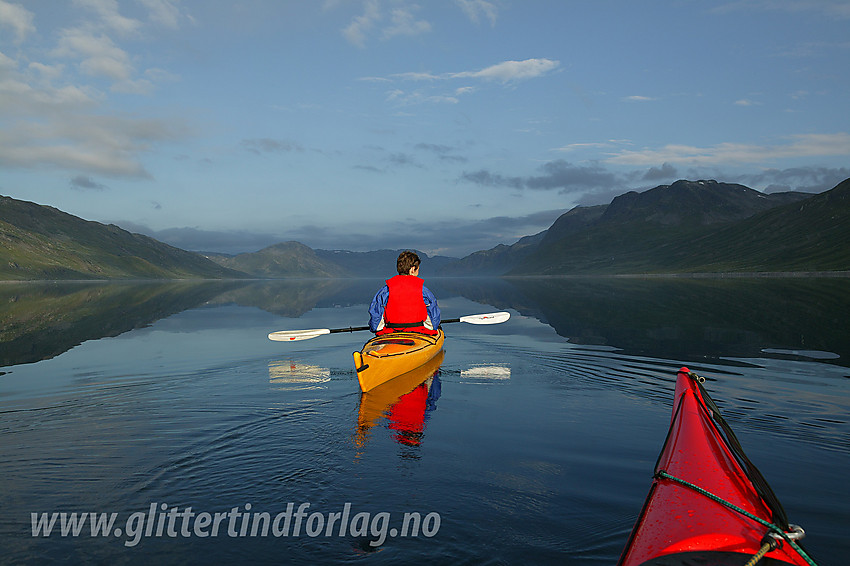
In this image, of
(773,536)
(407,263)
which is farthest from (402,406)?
(773,536)

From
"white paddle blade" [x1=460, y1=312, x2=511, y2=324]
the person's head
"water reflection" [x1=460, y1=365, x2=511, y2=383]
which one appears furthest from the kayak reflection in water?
"white paddle blade" [x1=460, y1=312, x2=511, y2=324]

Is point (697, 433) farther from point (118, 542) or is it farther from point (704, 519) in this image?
point (118, 542)

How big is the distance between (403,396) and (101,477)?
685 cm

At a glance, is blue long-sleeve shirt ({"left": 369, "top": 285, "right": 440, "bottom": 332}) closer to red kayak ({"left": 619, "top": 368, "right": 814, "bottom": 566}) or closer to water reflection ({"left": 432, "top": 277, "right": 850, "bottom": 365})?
water reflection ({"left": 432, "top": 277, "right": 850, "bottom": 365})

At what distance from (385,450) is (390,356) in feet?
15.8

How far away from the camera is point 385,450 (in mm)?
8391

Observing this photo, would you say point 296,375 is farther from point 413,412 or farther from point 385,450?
point 385,450

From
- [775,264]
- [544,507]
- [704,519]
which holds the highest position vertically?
[775,264]

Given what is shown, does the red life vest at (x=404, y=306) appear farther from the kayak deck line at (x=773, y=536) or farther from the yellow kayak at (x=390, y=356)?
the kayak deck line at (x=773, y=536)

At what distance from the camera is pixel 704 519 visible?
404 centimetres

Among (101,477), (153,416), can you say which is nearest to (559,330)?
(153,416)

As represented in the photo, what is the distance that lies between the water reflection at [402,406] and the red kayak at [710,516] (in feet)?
15.9

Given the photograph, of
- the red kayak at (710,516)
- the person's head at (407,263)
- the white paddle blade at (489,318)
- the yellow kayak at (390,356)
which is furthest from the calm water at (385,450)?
the person's head at (407,263)

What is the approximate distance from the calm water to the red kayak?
3.90 ft
